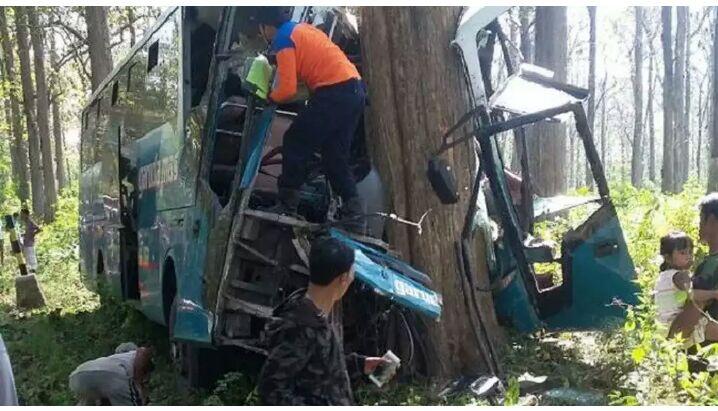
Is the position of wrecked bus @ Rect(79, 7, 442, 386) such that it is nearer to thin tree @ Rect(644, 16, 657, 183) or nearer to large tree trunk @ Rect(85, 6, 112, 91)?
large tree trunk @ Rect(85, 6, 112, 91)

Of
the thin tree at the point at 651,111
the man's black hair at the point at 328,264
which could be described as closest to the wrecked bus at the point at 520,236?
the man's black hair at the point at 328,264

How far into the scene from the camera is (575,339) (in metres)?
7.01

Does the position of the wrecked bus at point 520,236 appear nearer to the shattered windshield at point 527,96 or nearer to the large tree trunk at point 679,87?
the shattered windshield at point 527,96

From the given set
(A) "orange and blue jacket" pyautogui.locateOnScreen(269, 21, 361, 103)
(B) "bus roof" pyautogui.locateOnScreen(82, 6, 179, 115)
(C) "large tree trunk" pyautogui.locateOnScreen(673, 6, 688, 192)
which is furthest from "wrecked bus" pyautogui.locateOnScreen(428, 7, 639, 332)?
(C) "large tree trunk" pyautogui.locateOnScreen(673, 6, 688, 192)

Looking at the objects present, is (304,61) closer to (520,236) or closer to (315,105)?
(315,105)

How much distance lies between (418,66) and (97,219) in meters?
6.98

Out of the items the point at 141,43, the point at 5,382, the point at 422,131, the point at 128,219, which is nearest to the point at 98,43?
the point at 128,219

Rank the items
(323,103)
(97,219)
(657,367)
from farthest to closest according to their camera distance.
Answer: (97,219) < (323,103) < (657,367)

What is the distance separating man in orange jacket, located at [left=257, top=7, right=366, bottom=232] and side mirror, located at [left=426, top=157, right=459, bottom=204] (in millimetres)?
678

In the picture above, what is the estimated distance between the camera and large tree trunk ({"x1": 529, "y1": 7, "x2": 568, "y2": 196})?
13.8 meters

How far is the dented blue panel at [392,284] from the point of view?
495 centimetres

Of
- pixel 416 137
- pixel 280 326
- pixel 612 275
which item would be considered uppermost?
pixel 416 137

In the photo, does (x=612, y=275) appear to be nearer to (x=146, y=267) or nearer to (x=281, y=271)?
(x=281, y=271)

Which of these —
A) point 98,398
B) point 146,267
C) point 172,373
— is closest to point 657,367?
point 98,398
